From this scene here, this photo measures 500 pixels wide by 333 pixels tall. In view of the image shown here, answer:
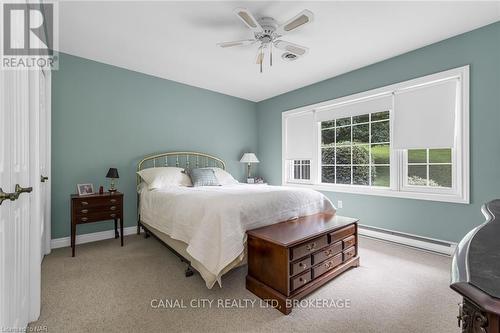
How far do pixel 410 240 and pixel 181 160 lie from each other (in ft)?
12.6

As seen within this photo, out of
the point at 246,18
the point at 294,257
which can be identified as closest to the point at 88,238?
the point at 294,257

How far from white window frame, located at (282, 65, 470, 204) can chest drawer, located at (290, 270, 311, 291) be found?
216 cm

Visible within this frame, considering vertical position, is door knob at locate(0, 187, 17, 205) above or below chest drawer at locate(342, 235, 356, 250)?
above

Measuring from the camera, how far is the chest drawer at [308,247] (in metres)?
1.91

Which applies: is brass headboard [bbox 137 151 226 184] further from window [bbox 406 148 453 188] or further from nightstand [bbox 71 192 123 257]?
window [bbox 406 148 453 188]

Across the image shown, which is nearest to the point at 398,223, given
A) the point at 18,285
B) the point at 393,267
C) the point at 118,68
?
the point at 393,267

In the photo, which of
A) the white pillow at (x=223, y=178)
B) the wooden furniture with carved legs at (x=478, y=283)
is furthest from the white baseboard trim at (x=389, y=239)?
the wooden furniture with carved legs at (x=478, y=283)

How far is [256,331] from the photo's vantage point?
1.63m

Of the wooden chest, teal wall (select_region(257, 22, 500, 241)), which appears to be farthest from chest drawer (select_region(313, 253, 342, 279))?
teal wall (select_region(257, 22, 500, 241))

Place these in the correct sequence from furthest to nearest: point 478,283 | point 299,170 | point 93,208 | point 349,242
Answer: point 299,170, point 93,208, point 349,242, point 478,283

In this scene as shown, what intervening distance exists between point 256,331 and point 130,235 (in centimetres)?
285

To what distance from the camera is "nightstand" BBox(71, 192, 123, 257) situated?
9.52 ft

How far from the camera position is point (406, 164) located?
3391mm

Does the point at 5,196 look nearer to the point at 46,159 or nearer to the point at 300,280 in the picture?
the point at 300,280
